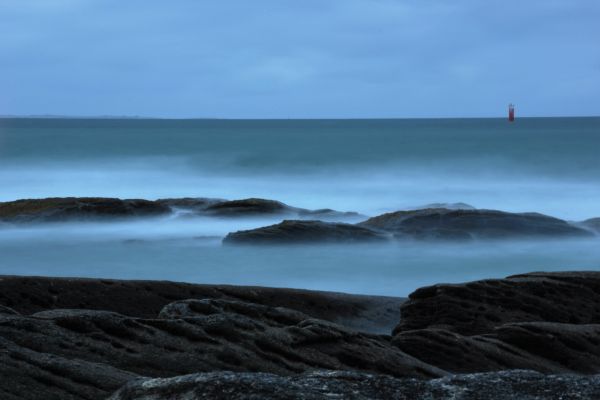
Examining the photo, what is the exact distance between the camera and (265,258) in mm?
23703

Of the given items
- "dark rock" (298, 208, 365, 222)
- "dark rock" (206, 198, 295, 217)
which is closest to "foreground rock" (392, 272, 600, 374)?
"dark rock" (206, 198, 295, 217)

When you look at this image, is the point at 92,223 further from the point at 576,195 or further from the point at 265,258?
the point at 576,195

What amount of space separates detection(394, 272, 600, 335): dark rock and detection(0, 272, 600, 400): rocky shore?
0.02 m

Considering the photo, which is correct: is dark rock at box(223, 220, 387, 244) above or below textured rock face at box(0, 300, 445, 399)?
above

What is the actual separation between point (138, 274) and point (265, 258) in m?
3.27

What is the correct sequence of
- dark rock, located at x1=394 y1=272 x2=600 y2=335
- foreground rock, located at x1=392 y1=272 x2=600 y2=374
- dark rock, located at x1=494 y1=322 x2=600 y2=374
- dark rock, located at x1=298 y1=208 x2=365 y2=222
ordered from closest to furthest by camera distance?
foreground rock, located at x1=392 y1=272 x2=600 y2=374
dark rock, located at x1=494 y1=322 x2=600 y2=374
dark rock, located at x1=394 y1=272 x2=600 y2=335
dark rock, located at x1=298 y1=208 x2=365 y2=222

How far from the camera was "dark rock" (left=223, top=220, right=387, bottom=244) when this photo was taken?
24.5 m

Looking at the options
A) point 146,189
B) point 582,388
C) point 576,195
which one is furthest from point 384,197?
point 582,388

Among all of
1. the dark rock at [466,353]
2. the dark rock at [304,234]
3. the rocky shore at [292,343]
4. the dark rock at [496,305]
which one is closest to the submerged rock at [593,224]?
the dark rock at [304,234]

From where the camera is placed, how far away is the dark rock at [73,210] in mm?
29641

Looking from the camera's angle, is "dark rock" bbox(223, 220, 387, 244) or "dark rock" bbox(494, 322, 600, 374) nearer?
"dark rock" bbox(494, 322, 600, 374)

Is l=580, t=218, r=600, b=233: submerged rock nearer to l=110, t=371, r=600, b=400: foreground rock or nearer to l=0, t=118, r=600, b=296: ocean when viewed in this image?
l=0, t=118, r=600, b=296: ocean

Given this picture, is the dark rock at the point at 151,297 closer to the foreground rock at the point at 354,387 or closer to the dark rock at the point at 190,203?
the foreground rock at the point at 354,387

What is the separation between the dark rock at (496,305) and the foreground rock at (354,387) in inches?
314
